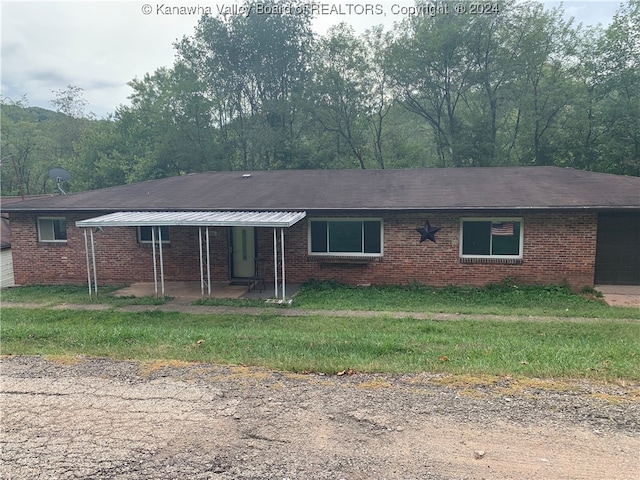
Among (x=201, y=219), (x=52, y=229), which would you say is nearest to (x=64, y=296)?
(x=52, y=229)

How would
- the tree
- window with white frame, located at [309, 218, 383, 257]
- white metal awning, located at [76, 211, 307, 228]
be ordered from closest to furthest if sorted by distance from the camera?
1. white metal awning, located at [76, 211, 307, 228]
2. window with white frame, located at [309, 218, 383, 257]
3. the tree

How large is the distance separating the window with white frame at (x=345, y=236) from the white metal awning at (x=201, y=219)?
89 centimetres

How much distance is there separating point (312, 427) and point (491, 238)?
898 centimetres

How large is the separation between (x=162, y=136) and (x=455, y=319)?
26.2 metres

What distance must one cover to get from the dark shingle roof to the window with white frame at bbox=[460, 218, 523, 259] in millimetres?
576

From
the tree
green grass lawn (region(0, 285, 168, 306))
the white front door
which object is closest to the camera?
green grass lawn (region(0, 285, 168, 306))

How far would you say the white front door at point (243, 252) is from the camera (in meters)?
12.8

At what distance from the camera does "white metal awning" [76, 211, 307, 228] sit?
10.2m

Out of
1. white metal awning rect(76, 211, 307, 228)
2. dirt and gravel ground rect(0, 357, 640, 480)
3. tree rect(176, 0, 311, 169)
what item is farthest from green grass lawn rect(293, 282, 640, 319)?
tree rect(176, 0, 311, 169)

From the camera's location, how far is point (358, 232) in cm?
1212

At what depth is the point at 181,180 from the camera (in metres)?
17.0

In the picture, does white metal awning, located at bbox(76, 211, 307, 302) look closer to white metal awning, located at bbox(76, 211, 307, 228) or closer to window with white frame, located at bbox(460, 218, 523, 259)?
white metal awning, located at bbox(76, 211, 307, 228)

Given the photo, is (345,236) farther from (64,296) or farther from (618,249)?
(64,296)

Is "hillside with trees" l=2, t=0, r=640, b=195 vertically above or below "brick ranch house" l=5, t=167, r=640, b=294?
above
